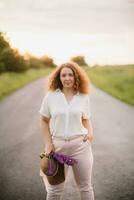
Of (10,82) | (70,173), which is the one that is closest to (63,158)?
(70,173)

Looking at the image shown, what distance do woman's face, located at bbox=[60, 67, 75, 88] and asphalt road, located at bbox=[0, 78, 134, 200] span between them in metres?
1.61

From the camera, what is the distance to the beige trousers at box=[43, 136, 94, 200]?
3.34 metres

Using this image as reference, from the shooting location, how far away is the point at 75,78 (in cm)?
342

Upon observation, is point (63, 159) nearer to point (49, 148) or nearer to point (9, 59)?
point (49, 148)

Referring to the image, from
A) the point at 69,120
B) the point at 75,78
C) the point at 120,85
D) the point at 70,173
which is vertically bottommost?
the point at 120,85

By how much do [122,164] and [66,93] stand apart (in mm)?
2681

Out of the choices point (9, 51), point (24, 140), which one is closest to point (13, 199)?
point (24, 140)

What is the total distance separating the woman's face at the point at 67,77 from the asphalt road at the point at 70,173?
161cm

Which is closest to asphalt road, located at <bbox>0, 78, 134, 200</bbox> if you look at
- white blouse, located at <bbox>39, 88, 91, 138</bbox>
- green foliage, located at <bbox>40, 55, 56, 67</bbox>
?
white blouse, located at <bbox>39, 88, 91, 138</bbox>

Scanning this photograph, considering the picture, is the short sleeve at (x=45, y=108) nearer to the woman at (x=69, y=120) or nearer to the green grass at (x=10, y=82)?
the woman at (x=69, y=120)

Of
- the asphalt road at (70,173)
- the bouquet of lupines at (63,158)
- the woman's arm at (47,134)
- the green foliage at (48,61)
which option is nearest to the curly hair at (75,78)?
the woman's arm at (47,134)

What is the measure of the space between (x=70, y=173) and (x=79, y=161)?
83.3 inches

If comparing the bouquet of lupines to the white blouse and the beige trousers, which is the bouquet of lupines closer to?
the beige trousers

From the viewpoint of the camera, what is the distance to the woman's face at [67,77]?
132 inches
